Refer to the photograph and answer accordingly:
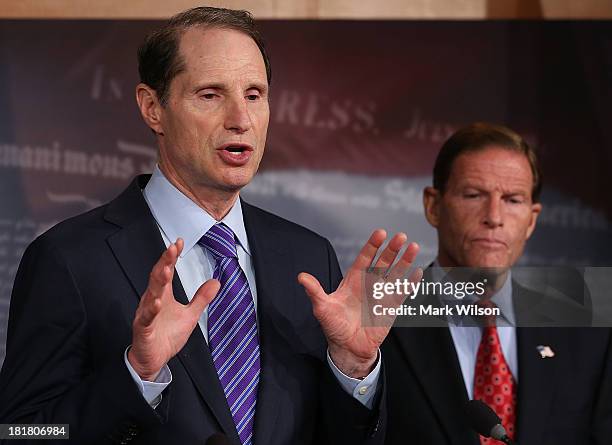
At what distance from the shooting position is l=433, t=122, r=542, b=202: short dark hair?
3119 millimetres

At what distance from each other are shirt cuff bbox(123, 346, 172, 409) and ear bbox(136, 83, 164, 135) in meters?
0.59

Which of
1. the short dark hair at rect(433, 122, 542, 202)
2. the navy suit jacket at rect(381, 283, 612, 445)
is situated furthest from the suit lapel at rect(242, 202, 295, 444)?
the short dark hair at rect(433, 122, 542, 202)

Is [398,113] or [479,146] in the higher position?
[398,113]

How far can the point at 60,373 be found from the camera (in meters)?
2.02

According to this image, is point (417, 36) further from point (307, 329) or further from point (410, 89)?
point (307, 329)

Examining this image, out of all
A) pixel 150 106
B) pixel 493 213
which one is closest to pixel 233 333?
pixel 150 106

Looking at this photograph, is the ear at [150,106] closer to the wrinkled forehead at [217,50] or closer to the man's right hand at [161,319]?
the wrinkled forehead at [217,50]

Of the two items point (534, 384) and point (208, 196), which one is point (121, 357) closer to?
point (208, 196)

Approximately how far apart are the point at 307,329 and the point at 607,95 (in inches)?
86.9

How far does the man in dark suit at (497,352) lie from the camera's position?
2625 mm

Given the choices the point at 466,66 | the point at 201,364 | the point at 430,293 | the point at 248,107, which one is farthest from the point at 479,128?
the point at 201,364

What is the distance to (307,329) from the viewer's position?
7.50 feet

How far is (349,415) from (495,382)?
0.67 m

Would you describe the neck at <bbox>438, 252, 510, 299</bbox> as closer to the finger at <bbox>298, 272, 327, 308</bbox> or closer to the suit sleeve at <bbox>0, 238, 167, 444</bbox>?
the finger at <bbox>298, 272, 327, 308</bbox>
